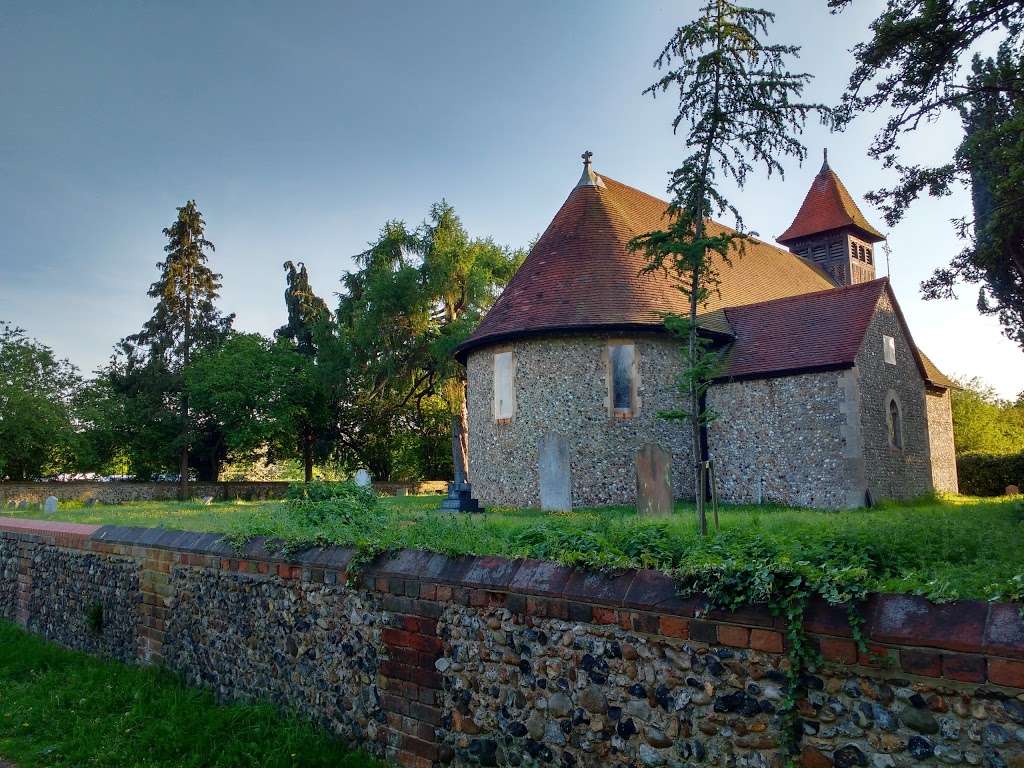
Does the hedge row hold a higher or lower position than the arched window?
lower

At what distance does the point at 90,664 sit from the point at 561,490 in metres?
9.40

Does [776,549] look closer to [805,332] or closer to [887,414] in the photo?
[805,332]

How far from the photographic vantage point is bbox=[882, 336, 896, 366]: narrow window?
57.9 feet

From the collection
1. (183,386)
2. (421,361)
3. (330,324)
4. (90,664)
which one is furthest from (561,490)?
(183,386)

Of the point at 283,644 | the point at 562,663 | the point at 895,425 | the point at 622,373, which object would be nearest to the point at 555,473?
the point at 622,373

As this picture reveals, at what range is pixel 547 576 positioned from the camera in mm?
3990

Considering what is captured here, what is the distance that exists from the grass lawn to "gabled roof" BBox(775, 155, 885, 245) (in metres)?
31.8

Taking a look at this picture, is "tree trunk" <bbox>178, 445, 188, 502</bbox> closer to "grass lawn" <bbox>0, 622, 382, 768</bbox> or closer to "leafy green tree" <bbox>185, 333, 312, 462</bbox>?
"leafy green tree" <bbox>185, 333, 312, 462</bbox>

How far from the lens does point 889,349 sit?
58.9 ft

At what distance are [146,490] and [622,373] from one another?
77.4 feet

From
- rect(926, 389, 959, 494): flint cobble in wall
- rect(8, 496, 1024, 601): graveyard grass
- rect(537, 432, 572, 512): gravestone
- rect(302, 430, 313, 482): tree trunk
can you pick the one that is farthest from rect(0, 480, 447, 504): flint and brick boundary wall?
rect(8, 496, 1024, 601): graveyard grass

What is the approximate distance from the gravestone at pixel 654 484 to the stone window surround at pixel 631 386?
485cm

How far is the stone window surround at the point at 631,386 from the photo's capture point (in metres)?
17.4

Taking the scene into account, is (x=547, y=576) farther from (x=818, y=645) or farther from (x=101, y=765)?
(x=101, y=765)
